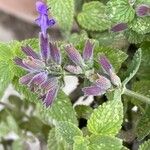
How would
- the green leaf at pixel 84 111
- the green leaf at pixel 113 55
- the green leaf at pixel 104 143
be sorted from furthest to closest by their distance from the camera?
the green leaf at pixel 84 111, the green leaf at pixel 113 55, the green leaf at pixel 104 143

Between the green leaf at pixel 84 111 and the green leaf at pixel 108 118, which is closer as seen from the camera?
the green leaf at pixel 108 118

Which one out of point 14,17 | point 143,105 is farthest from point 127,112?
point 14,17

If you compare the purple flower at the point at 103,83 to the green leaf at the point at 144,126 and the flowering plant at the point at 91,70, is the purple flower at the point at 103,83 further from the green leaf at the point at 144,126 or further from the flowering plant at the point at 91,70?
the green leaf at the point at 144,126

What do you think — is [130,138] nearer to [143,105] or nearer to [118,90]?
[143,105]

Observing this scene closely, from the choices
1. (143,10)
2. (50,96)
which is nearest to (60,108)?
(50,96)

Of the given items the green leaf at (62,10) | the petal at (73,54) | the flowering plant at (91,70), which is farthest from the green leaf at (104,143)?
the green leaf at (62,10)

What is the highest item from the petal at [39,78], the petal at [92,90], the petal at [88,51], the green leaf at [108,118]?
the petal at [88,51]

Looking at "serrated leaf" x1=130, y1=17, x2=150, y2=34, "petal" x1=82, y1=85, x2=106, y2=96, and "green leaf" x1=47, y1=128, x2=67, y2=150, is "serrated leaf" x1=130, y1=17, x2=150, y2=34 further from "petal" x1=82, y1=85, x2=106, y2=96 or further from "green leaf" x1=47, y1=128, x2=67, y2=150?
"green leaf" x1=47, y1=128, x2=67, y2=150
